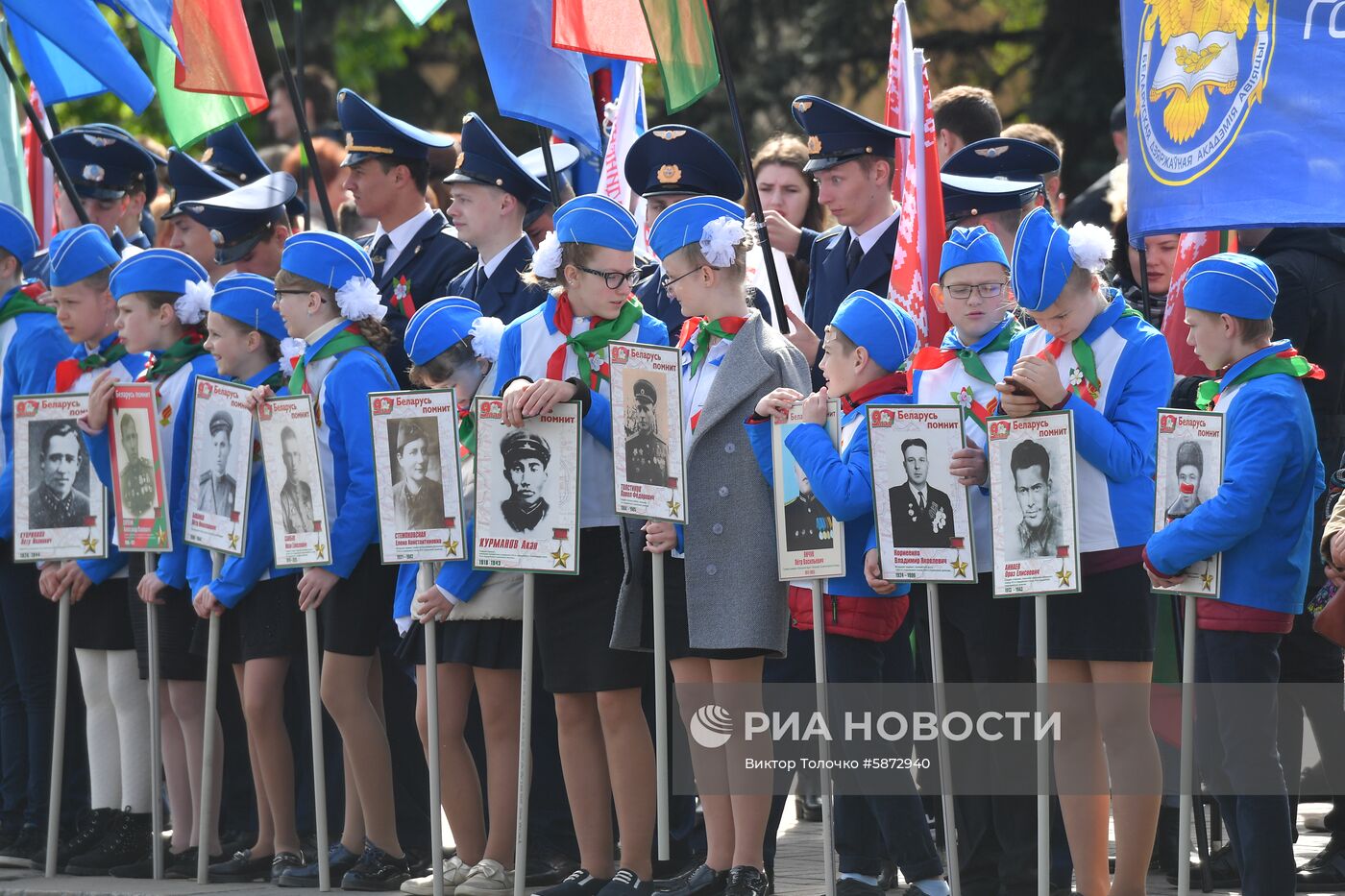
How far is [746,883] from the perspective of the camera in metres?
5.97

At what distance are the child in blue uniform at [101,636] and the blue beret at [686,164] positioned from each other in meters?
2.24

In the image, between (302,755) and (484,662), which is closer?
(484,662)

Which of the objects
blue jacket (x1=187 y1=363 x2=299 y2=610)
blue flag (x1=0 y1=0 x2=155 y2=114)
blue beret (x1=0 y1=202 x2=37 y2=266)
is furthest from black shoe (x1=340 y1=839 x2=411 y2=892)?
blue flag (x1=0 y1=0 x2=155 y2=114)

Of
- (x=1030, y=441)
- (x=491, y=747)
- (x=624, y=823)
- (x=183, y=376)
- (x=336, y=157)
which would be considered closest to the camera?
(x=1030, y=441)

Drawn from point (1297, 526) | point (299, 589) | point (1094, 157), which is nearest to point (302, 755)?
point (299, 589)

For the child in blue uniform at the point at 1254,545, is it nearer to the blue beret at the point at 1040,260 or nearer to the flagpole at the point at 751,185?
the blue beret at the point at 1040,260

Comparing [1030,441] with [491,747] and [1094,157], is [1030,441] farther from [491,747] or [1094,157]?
[1094,157]

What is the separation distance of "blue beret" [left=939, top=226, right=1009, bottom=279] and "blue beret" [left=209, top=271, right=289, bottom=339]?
2536 mm

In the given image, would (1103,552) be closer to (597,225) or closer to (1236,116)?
(1236,116)

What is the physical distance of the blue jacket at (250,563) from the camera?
702 cm

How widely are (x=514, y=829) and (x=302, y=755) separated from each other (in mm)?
1309

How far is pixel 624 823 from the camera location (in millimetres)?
6281

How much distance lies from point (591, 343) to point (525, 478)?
1.60ft

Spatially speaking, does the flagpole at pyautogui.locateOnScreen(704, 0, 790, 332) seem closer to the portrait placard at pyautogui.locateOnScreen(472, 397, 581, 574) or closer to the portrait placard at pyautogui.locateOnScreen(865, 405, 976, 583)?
the portrait placard at pyautogui.locateOnScreen(472, 397, 581, 574)
